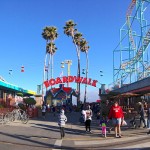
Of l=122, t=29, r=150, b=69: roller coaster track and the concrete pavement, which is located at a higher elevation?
l=122, t=29, r=150, b=69: roller coaster track

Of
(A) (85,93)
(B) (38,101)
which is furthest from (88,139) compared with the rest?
(A) (85,93)

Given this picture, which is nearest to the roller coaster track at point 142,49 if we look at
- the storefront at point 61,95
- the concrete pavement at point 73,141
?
the storefront at point 61,95

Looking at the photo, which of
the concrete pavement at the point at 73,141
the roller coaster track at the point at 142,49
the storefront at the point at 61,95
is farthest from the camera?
the storefront at the point at 61,95

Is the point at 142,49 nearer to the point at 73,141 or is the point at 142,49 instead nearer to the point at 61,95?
the point at 61,95

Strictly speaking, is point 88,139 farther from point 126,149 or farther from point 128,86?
point 128,86

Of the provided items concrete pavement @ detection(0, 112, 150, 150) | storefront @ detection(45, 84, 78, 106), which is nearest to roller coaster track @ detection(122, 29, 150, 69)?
storefront @ detection(45, 84, 78, 106)

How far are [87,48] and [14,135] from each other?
200 feet

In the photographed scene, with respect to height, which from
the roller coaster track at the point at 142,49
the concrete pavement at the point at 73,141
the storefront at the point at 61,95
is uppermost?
the roller coaster track at the point at 142,49

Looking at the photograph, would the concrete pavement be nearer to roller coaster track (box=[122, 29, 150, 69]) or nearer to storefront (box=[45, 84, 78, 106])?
roller coaster track (box=[122, 29, 150, 69])

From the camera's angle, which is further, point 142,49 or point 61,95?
point 61,95

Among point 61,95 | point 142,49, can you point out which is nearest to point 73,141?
point 142,49

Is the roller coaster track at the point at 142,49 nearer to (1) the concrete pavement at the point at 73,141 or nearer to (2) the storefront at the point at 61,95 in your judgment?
(2) the storefront at the point at 61,95

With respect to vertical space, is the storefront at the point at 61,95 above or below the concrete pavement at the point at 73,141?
above

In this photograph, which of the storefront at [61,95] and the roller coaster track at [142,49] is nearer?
the roller coaster track at [142,49]
